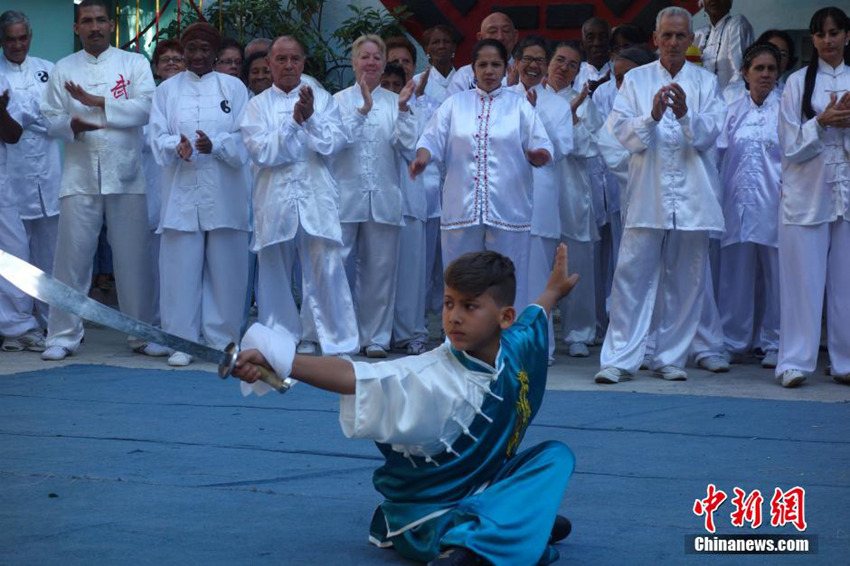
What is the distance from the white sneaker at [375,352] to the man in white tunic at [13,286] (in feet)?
6.83

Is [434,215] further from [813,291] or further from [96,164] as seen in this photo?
[813,291]

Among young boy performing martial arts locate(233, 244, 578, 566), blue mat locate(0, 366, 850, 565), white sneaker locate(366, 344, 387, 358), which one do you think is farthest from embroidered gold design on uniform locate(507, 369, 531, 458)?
white sneaker locate(366, 344, 387, 358)

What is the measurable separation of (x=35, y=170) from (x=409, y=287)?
102 inches

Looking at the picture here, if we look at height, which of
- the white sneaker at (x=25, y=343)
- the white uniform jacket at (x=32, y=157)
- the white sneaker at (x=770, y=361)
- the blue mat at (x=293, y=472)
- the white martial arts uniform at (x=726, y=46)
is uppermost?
the white martial arts uniform at (x=726, y=46)

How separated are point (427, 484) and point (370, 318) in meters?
4.83

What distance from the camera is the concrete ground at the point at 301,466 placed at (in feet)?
12.5

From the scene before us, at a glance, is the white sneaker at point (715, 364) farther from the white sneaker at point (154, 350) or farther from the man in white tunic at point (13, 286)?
the man in white tunic at point (13, 286)

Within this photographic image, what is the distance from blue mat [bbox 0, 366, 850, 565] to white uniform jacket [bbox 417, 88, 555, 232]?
57.5 inches

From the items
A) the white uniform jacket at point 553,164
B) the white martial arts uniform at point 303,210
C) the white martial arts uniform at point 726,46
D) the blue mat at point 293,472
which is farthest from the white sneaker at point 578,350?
the white martial arts uniform at point 726,46

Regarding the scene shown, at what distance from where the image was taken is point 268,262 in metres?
8.07

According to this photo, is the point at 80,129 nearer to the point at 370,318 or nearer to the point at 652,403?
the point at 370,318

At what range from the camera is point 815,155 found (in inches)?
285

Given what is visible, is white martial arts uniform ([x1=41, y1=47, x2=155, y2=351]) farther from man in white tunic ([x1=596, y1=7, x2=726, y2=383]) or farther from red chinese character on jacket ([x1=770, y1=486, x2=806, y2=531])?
red chinese character on jacket ([x1=770, y1=486, x2=806, y2=531])

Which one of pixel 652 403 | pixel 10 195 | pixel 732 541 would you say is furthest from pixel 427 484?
pixel 10 195
